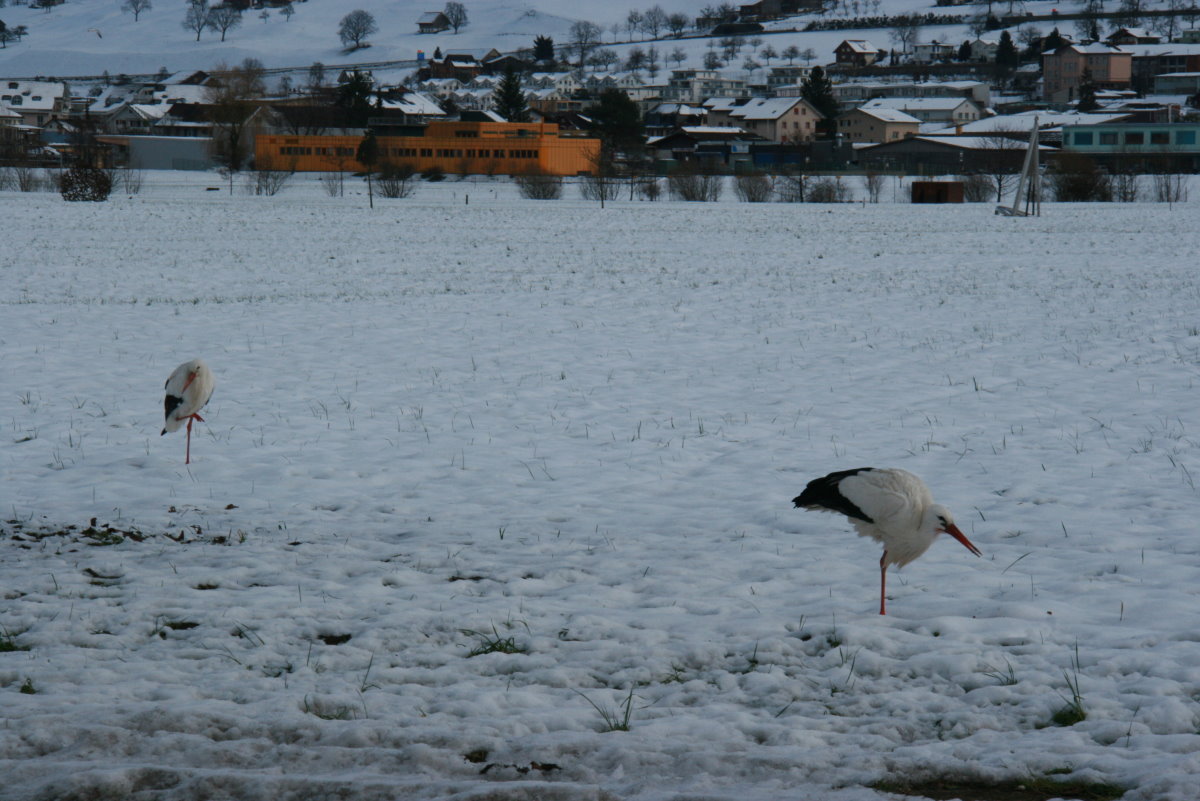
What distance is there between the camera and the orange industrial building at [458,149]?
323 ft

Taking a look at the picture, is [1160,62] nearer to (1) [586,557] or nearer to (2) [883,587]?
(1) [586,557]

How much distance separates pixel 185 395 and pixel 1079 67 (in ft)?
616

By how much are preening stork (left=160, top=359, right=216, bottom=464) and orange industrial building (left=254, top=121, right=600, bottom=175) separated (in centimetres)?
8994

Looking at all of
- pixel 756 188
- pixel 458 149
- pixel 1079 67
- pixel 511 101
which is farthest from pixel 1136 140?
pixel 1079 67

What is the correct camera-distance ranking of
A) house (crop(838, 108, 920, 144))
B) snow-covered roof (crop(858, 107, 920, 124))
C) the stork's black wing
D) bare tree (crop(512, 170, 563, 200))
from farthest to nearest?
1. snow-covered roof (crop(858, 107, 920, 124))
2. house (crop(838, 108, 920, 144))
3. bare tree (crop(512, 170, 563, 200))
4. the stork's black wing

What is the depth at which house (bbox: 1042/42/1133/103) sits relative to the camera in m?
170

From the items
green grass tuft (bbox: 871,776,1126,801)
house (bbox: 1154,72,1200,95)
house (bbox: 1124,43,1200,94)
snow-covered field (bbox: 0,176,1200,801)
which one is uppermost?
house (bbox: 1124,43,1200,94)

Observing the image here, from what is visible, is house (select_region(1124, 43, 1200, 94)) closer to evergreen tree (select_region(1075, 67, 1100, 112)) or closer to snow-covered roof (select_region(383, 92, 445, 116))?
evergreen tree (select_region(1075, 67, 1100, 112))

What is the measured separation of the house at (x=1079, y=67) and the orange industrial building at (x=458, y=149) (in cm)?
9775

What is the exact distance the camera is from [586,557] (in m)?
6.83

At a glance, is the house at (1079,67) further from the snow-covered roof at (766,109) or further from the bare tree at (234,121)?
the bare tree at (234,121)

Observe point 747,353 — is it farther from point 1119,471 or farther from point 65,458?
point 65,458

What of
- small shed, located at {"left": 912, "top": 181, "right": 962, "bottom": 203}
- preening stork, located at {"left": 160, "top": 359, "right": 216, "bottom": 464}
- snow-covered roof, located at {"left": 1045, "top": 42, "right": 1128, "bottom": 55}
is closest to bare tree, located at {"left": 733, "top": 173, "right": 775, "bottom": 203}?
small shed, located at {"left": 912, "top": 181, "right": 962, "bottom": 203}

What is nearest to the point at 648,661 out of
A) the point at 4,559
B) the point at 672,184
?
the point at 4,559
